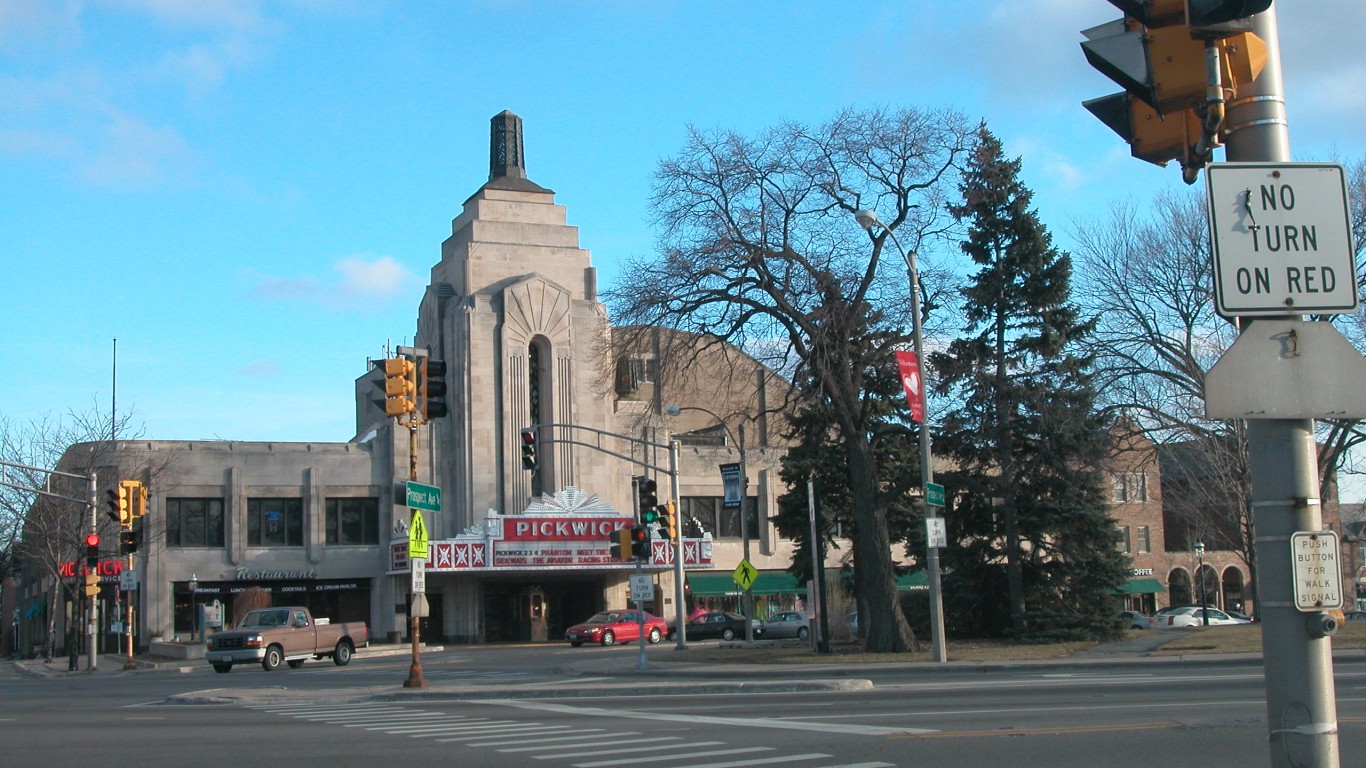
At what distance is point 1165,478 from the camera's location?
5156 cm

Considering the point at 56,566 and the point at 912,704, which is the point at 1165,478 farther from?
the point at 56,566

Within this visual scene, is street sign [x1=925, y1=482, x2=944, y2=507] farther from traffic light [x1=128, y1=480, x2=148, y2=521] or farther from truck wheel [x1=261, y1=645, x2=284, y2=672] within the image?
traffic light [x1=128, y1=480, x2=148, y2=521]

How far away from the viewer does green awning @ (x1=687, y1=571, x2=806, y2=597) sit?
6269 cm

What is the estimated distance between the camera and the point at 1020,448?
36.4 meters

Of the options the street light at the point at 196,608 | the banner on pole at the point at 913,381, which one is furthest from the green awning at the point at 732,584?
the banner on pole at the point at 913,381

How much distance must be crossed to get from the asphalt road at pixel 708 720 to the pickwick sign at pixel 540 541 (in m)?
27.5

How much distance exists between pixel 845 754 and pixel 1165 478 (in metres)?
43.3

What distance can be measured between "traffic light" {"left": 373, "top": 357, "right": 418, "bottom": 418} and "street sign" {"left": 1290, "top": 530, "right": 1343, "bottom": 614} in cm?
1850

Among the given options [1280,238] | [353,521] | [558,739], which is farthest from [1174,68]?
[353,521]

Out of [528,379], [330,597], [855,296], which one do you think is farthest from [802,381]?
[330,597]

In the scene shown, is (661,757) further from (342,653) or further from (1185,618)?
(1185,618)

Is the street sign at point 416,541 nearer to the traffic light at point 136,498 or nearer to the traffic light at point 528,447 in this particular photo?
the traffic light at point 528,447

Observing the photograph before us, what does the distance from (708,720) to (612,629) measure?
34410 millimetres

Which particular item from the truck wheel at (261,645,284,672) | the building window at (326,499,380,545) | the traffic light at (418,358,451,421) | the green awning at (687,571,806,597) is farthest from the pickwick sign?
the traffic light at (418,358,451,421)
